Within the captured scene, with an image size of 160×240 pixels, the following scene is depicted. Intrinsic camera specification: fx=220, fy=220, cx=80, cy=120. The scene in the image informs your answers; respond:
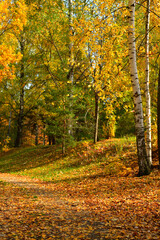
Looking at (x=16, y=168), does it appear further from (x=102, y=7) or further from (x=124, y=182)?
(x=102, y=7)

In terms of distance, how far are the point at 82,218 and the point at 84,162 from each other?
765 centimetres

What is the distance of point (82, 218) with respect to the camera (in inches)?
168

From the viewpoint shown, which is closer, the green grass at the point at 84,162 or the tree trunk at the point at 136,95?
the tree trunk at the point at 136,95

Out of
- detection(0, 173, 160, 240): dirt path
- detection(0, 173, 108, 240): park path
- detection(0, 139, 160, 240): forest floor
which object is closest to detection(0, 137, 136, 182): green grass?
detection(0, 139, 160, 240): forest floor

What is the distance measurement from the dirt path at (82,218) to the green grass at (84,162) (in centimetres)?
307

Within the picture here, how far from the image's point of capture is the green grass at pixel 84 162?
9.54 meters

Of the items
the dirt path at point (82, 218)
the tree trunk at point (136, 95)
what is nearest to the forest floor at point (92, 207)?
the dirt path at point (82, 218)

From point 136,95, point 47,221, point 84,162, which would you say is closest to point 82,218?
point 47,221

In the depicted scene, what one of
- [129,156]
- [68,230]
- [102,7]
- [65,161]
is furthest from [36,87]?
[68,230]

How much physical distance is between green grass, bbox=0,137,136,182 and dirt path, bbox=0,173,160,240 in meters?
3.07

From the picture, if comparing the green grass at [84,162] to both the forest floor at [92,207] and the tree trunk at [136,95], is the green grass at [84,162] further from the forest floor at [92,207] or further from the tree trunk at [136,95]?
the tree trunk at [136,95]

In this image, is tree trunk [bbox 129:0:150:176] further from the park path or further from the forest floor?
the park path

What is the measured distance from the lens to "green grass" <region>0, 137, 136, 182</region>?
9539mm

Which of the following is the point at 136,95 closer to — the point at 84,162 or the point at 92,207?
the point at 92,207
